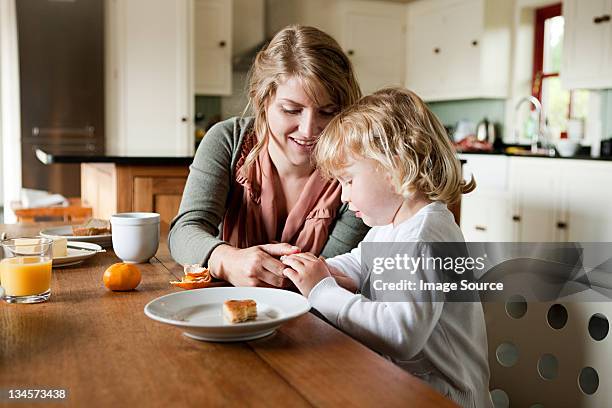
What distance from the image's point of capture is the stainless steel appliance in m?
6.31

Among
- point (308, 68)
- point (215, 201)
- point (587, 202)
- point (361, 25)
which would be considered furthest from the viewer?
point (361, 25)

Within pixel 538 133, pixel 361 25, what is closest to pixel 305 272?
pixel 538 133

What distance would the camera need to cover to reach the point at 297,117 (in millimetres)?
1603

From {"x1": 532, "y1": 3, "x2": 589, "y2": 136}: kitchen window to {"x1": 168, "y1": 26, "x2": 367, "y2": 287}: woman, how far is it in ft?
13.0

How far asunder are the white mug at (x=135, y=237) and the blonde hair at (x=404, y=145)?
17.2 inches

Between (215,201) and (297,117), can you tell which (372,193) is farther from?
(215,201)

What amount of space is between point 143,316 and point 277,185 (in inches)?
30.5

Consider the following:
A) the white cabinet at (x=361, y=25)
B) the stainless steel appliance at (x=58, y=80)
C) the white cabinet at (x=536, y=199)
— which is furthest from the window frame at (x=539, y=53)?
the stainless steel appliance at (x=58, y=80)

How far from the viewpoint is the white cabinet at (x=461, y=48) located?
5.53m

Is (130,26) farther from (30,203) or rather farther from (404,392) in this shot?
(404,392)

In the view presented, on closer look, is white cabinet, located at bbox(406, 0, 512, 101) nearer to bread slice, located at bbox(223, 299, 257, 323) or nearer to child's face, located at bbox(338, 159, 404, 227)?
child's face, located at bbox(338, 159, 404, 227)

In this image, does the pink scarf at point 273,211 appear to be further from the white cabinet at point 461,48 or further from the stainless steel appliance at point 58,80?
the stainless steel appliance at point 58,80

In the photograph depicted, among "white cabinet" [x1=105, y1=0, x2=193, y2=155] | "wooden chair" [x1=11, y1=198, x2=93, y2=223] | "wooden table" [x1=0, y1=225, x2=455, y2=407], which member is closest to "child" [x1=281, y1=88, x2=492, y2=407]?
"wooden table" [x1=0, y1=225, x2=455, y2=407]

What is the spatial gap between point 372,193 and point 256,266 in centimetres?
27
